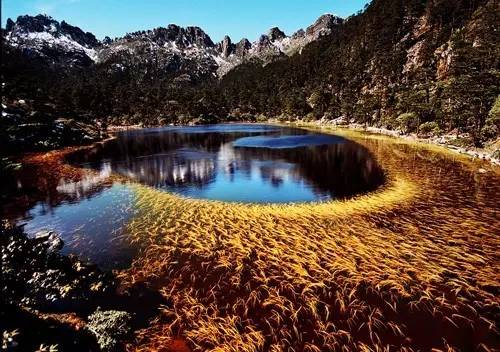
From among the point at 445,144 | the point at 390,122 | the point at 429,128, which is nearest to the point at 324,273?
the point at 445,144

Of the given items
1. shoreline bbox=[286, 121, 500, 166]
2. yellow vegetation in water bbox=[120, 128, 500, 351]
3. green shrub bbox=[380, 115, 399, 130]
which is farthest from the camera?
green shrub bbox=[380, 115, 399, 130]

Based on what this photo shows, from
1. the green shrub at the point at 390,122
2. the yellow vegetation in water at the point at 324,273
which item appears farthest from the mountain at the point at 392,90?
the yellow vegetation in water at the point at 324,273

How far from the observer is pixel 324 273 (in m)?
17.5

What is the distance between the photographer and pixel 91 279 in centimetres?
1683

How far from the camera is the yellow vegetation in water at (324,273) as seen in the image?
13.0 metres

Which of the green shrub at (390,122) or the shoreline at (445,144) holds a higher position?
the green shrub at (390,122)

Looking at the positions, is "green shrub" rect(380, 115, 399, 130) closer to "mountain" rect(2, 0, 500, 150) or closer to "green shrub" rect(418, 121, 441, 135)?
"mountain" rect(2, 0, 500, 150)

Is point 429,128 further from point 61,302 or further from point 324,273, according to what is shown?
point 61,302

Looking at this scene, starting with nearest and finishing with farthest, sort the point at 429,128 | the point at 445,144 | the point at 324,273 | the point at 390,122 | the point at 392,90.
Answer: the point at 324,273
the point at 445,144
the point at 429,128
the point at 390,122
the point at 392,90

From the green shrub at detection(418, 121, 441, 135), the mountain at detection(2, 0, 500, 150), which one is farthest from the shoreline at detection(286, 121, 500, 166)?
the mountain at detection(2, 0, 500, 150)

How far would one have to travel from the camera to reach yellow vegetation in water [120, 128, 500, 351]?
42.8 ft

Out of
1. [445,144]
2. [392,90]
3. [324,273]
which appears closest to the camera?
[324,273]

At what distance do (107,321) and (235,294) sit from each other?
562cm

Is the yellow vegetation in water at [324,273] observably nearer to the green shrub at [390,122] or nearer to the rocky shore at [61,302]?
the rocky shore at [61,302]
